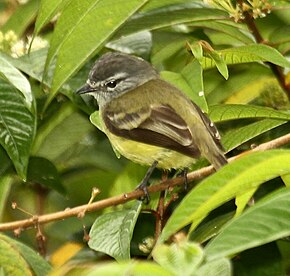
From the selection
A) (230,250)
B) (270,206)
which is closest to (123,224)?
(270,206)

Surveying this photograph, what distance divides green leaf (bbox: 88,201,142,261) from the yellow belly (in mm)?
671

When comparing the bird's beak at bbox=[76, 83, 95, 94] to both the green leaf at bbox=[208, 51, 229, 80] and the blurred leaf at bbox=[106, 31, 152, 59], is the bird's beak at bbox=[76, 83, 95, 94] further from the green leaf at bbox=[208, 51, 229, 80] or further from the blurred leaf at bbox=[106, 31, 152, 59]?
the green leaf at bbox=[208, 51, 229, 80]

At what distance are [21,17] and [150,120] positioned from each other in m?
1.00

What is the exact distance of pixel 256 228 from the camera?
2.06 meters

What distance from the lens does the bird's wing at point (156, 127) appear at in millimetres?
3781

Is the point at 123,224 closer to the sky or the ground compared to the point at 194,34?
closer to the ground

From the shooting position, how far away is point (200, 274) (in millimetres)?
1816

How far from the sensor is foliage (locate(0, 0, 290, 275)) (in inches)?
85.1

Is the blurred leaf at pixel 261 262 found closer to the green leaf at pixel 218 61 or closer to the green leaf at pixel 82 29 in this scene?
the green leaf at pixel 218 61

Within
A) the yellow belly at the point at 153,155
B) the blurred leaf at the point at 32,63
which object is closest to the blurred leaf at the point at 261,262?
the yellow belly at the point at 153,155

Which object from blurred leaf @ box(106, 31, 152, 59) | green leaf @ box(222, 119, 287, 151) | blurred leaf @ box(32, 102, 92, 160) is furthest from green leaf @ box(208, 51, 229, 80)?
blurred leaf @ box(32, 102, 92, 160)

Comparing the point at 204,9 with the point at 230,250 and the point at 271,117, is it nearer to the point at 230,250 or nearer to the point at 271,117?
the point at 271,117

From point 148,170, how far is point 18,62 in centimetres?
71

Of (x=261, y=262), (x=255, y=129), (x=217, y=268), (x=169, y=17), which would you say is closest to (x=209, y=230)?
(x=261, y=262)
